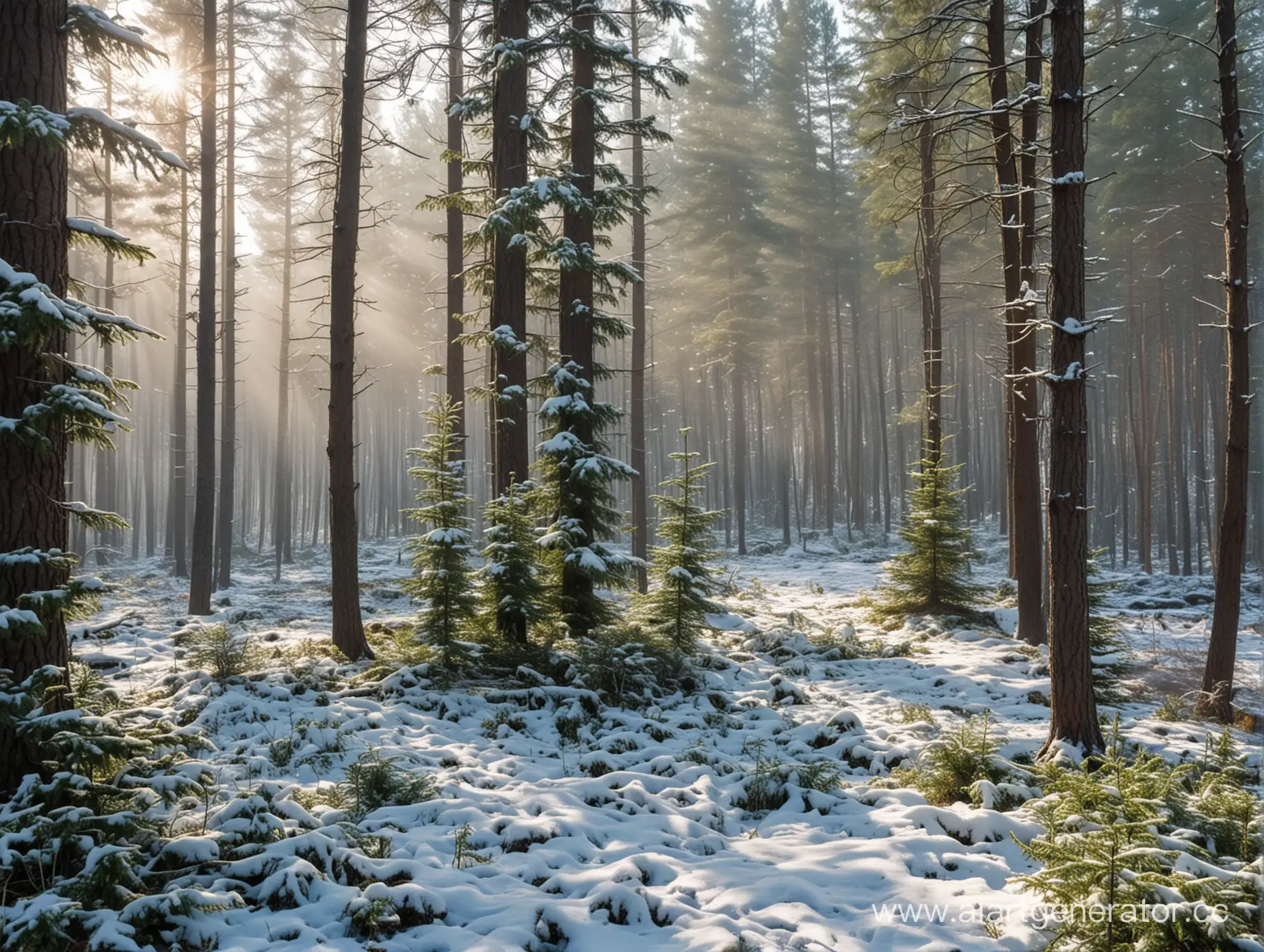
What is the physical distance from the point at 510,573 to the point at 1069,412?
20.6ft

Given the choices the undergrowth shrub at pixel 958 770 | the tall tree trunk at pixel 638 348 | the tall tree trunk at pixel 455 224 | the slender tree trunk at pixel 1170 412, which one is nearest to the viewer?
the undergrowth shrub at pixel 958 770

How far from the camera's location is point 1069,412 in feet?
20.3

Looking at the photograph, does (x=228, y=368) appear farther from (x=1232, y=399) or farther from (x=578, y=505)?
(x=1232, y=399)

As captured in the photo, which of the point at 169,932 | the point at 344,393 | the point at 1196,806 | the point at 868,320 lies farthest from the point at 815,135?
the point at 169,932

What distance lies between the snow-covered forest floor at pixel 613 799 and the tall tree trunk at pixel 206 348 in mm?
2796

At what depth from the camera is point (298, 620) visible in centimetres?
1319

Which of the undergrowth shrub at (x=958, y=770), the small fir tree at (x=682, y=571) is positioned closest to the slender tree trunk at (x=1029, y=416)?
the small fir tree at (x=682, y=571)

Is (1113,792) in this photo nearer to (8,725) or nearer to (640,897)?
(640,897)

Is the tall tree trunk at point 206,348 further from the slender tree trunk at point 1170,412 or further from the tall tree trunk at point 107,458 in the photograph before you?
the slender tree trunk at point 1170,412

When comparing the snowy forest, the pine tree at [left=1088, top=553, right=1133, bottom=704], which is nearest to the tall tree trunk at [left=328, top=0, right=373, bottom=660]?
the snowy forest

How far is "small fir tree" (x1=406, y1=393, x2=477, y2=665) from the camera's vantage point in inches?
334

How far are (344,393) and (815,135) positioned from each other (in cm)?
2980

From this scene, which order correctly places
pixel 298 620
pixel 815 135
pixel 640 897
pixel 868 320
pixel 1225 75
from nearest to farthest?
1. pixel 640 897
2. pixel 1225 75
3. pixel 298 620
4. pixel 815 135
5. pixel 868 320

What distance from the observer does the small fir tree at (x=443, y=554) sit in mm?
8477
